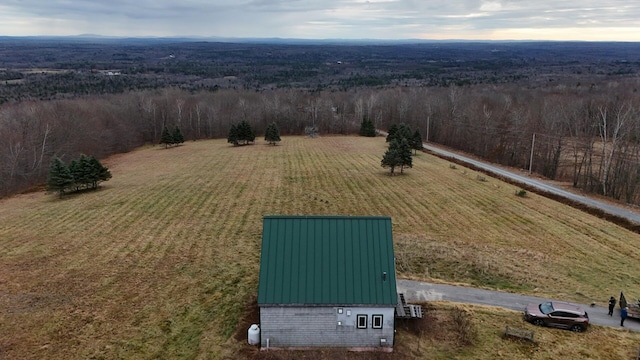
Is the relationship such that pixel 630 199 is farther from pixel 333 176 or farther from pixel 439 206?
pixel 333 176

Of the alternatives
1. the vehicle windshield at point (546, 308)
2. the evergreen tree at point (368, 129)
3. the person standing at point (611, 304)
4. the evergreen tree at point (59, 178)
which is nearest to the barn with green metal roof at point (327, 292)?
the vehicle windshield at point (546, 308)

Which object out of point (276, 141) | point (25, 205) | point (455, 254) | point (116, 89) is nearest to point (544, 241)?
point (455, 254)

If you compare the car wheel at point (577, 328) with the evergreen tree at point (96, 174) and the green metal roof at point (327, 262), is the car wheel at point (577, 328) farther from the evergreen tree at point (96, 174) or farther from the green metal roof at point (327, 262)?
the evergreen tree at point (96, 174)

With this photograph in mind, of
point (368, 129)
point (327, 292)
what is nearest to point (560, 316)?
point (327, 292)

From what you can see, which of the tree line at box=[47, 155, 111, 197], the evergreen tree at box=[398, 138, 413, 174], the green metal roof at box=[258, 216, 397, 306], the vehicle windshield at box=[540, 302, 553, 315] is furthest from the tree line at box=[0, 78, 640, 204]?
the green metal roof at box=[258, 216, 397, 306]

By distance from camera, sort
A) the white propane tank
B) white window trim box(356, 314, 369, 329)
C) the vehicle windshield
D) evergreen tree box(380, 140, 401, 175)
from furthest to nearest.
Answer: evergreen tree box(380, 140, 401, 175), the vehicle windshield, the white propane tank, white window trim box(356, 314, 369, 329)

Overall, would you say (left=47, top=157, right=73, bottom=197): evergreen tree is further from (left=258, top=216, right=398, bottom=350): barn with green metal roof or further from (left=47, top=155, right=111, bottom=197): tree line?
(left=258, top=216, right=398, bottom=350): barn with green metal roof
